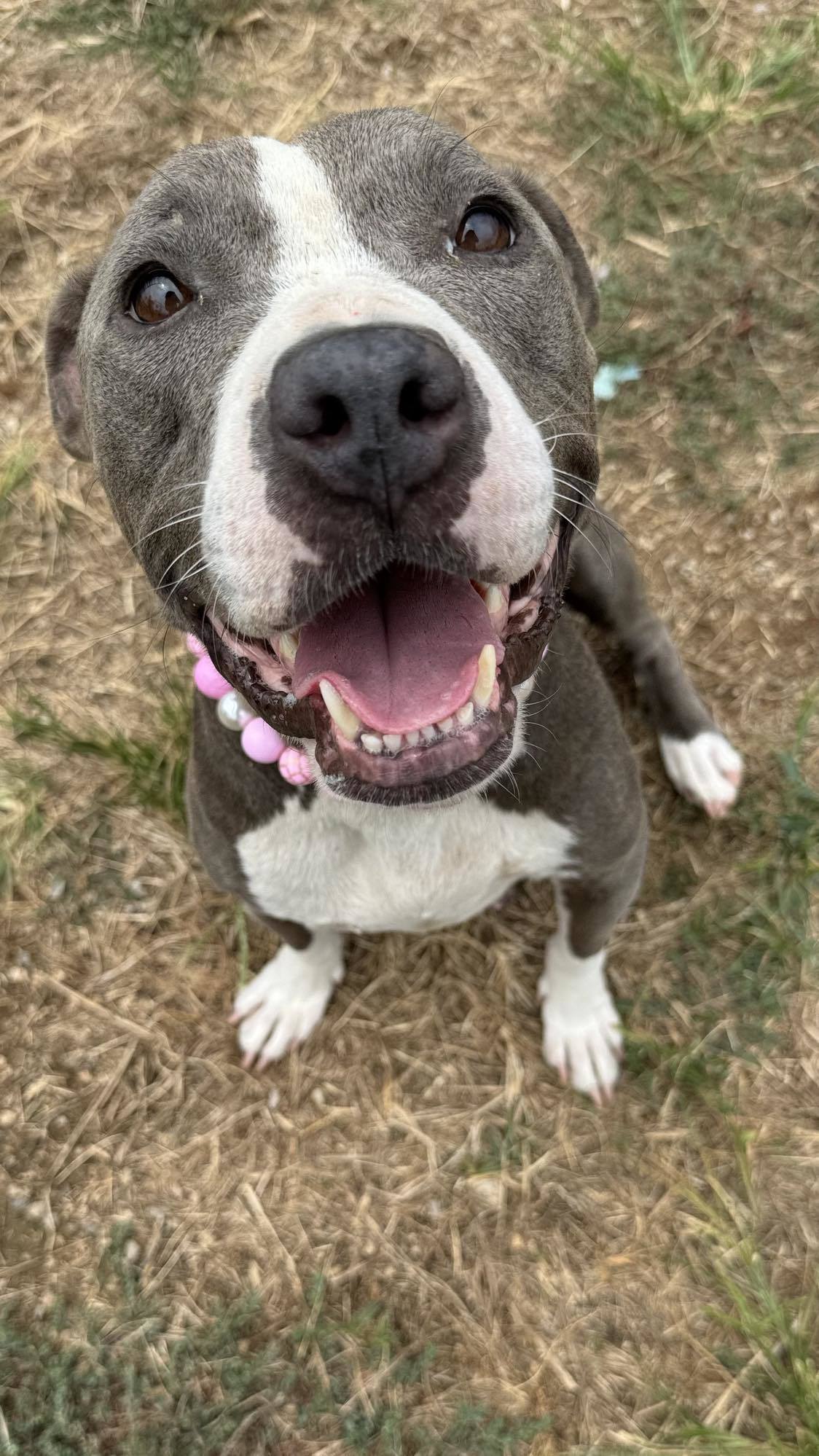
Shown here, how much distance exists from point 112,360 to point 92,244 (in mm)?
2729

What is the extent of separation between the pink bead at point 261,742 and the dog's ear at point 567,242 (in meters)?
1.23

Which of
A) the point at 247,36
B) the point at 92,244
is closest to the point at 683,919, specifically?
the point at 92,244

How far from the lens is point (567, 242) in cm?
255

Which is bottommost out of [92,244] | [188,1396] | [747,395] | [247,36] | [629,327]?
[188,1396]

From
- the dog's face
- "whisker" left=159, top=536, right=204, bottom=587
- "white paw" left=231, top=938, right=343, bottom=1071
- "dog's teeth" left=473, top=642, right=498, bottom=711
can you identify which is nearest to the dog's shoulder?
the dog's face

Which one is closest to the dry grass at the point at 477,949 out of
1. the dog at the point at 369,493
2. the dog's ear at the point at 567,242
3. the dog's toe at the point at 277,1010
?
the dog's toe at the point at 277,1010

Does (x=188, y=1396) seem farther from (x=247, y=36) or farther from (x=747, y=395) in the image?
(x=247, y=36)

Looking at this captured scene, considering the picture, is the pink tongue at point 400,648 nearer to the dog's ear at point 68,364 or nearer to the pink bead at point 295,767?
the pink bead at point 295,767

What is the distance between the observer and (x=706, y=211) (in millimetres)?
4062

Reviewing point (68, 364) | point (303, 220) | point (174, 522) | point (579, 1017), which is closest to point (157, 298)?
point (303, 220)

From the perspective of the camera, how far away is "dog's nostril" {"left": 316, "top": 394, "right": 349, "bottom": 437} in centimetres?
146

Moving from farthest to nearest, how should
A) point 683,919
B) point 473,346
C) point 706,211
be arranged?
point 706,211, point 683,919, point 473,346

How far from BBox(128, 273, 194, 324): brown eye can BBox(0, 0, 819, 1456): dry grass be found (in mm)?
1784

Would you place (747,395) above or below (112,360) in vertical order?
below
